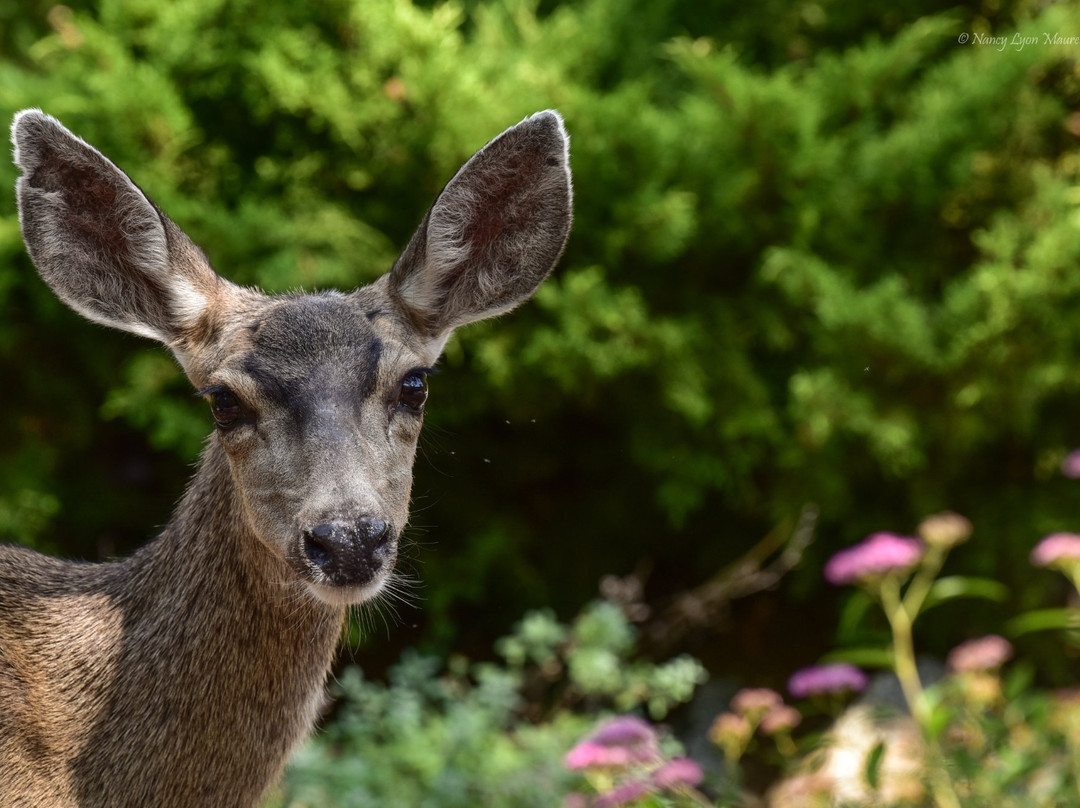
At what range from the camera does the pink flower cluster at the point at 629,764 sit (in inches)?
158

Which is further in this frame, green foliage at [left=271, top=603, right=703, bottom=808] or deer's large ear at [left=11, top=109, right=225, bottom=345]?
green foliage at [left=271, top=603, right=703, bottom=808]

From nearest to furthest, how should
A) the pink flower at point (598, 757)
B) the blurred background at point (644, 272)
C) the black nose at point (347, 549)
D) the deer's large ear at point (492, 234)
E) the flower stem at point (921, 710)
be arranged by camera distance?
1. the black nose at point (347, 549)
2. the deer's large ear at point (492, 234)
3. the pink flower at point (598, 757)
4. the flower stem at point (921, 710)
5. the blurred background at point (644, 272)

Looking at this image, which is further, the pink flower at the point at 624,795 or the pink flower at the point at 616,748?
the pink flower at the point at 616,748

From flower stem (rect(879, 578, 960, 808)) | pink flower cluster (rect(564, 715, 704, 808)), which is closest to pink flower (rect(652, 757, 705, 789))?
pink flower cluster (rect(564, 715, 704, 808))

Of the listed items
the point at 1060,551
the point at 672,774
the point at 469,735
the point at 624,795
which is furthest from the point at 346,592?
the point at 1060,551

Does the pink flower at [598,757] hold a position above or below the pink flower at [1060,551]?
below

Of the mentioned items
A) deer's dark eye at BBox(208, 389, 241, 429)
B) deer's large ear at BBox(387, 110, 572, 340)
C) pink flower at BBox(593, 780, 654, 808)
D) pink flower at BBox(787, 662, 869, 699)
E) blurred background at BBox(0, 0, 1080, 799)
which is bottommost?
pink flower at BBox(593, 780, 654, 808)

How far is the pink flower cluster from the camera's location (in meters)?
4.02

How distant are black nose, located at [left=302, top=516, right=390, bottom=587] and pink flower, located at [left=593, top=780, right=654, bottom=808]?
1.54m

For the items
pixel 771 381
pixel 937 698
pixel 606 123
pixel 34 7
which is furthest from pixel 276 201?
pixel 937 698

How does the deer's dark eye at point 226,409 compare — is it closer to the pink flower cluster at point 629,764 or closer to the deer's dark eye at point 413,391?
the deer's dark eye at point 413,391

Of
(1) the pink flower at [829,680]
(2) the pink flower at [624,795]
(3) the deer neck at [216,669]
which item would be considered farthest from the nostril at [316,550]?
(1) the pink flower at [829,680]

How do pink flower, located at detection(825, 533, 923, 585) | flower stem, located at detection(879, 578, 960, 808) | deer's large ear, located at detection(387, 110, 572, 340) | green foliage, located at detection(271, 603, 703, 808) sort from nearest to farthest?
deer's large ear, located at detection(387, 110, 572, 340), flower stem, located at detection(879, 578, 960, 808), pink flower, located at detection(825, 533, 923, 585), green foliage, located at detection(271, 603, 703, 808)

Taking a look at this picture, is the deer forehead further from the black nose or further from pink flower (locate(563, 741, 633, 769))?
pink flower (locate(563, 741, 633, 769))
